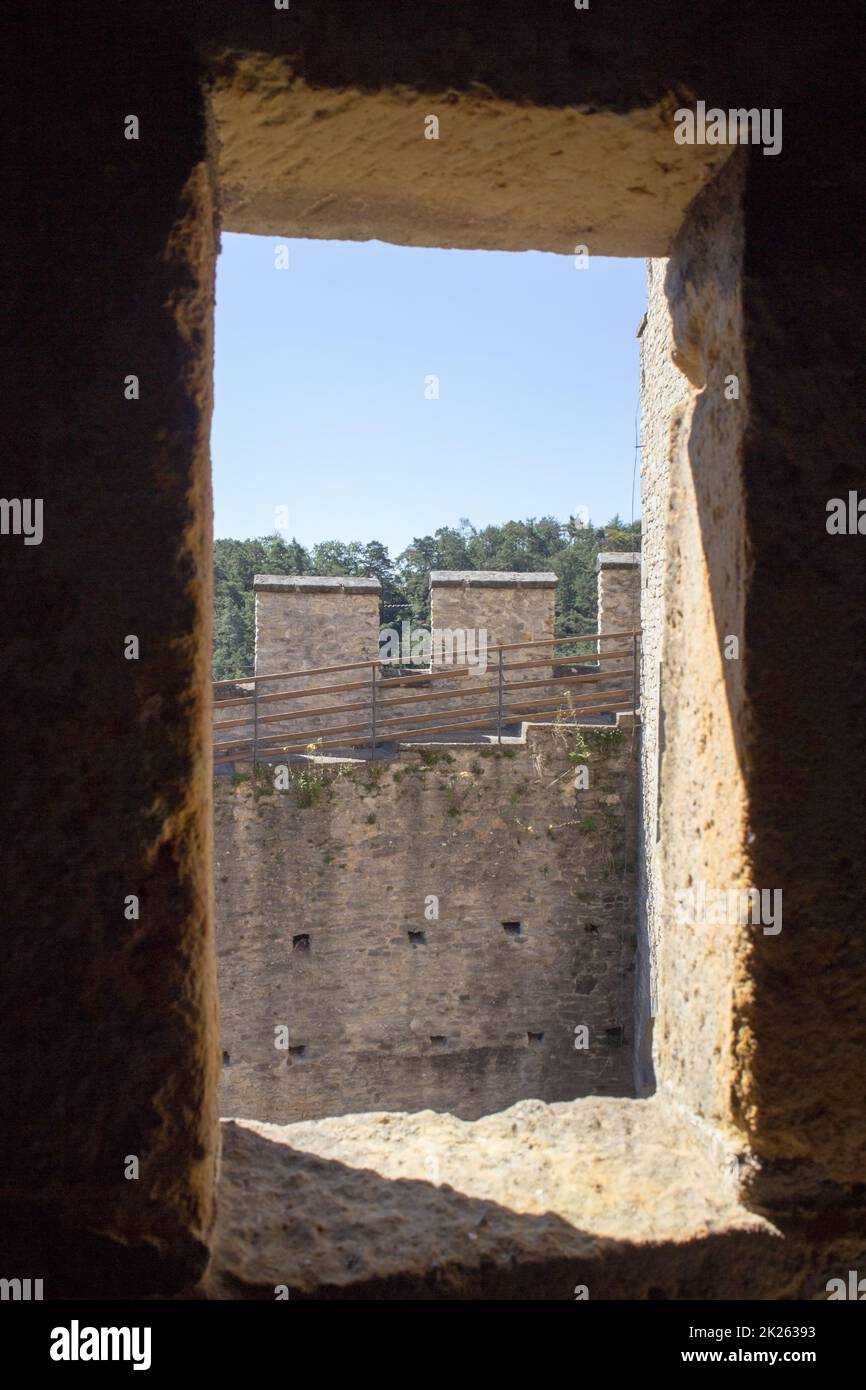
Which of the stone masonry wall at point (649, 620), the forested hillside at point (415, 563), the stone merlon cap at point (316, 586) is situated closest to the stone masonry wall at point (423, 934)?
the stone masonry wall at point (649, 620)

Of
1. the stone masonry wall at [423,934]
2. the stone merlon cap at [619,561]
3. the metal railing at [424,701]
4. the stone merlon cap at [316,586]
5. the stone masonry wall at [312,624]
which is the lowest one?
the stone masonry wall at [423,934]

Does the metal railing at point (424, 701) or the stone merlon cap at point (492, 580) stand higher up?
the stone merlon cap at point (492, 580)

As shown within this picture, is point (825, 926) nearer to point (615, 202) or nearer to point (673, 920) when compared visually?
point (673, 920)

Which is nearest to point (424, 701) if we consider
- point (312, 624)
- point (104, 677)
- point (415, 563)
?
point (312, 624)

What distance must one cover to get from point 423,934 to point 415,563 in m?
38.0

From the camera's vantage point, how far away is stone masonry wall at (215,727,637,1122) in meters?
7.92

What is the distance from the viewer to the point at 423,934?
26.5 feet

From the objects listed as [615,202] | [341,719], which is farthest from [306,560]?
[615,202]

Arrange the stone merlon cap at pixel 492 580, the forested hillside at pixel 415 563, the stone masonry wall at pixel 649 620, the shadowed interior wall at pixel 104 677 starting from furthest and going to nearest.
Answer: the forested hillside at pixel 415 563 < the stone merlon cap at pixel 492 580 < the stone masonry wall at pixel 649 620 < the shadowed interior wall at pixel 104 677

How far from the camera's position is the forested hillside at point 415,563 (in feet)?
109

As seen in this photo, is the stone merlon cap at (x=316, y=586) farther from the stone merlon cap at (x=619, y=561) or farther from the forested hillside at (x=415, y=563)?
the forested hillside at (x=415, y=563)

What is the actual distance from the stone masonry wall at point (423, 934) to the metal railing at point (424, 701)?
0.46m

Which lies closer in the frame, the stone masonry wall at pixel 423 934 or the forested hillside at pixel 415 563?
the stone masonry wall at pixel 423 934
